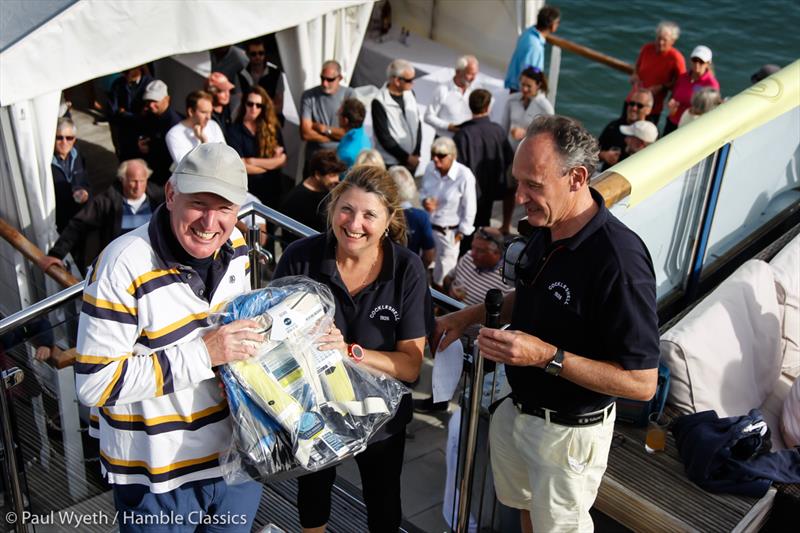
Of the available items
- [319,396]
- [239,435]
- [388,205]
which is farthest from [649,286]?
[239,435]

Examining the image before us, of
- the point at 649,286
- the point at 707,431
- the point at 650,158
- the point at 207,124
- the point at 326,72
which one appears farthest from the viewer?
the point at 326,72

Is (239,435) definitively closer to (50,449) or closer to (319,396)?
(319,396)

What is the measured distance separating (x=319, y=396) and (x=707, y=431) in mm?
2035

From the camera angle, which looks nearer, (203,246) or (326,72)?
(203,246)

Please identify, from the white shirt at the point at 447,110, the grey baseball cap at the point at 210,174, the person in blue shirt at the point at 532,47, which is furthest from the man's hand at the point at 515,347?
the person in blue shirt at the point at 532,47

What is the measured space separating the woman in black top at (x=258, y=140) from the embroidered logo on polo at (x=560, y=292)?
16.5 feet

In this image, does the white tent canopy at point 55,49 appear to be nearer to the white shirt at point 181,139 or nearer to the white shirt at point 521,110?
the white shirt at point 181,139

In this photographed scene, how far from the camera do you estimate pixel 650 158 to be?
4.34 m

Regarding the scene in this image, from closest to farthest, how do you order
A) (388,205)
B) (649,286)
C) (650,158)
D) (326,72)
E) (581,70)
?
(649,286), (388,205), (650,158), (326,72), (581,70)

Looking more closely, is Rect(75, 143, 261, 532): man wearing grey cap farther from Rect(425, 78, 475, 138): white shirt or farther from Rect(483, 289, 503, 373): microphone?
Rect(425, 78, 475, 138): white shirt

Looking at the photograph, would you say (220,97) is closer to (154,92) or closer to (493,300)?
(154,92)

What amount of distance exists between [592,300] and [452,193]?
14.0 feet

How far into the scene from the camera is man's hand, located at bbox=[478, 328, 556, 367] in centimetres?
291

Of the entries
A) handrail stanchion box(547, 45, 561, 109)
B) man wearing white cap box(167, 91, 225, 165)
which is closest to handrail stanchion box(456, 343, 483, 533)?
man wearing white cap box(167, 91, 225, 165)
